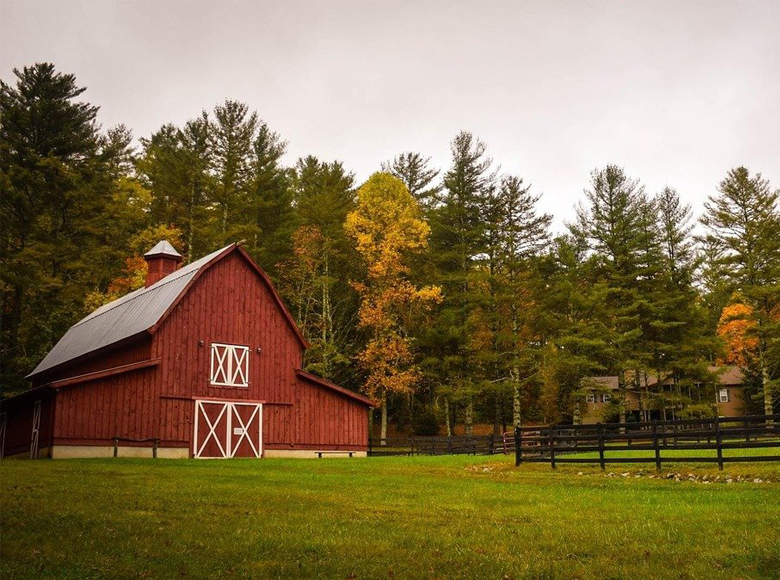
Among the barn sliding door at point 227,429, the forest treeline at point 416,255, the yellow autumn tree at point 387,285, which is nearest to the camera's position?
the barn sliding door at point 227,429

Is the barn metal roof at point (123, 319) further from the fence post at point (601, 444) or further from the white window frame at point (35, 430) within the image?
the fence post at point (601, 444)

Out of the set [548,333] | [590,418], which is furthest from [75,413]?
[590,418]

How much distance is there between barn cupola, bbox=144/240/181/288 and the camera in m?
34.9

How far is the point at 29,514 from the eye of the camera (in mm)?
8633

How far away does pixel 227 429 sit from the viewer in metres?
27.7

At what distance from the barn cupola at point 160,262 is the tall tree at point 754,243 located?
32941 millimetres

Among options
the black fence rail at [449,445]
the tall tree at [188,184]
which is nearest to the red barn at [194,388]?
the black fence rail at [449,445]

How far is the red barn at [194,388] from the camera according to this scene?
24625 mm

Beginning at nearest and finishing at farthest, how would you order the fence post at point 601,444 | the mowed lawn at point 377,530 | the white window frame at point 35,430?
the mowed lawn at point 377,530 → the fence post at point 601,444 → the white window frame at point 35,430

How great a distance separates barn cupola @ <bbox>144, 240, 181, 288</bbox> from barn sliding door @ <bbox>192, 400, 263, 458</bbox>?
33.8 feet

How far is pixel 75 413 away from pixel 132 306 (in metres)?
7.44

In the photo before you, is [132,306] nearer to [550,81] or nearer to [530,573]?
[550,81]

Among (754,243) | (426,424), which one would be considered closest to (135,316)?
(426,424)

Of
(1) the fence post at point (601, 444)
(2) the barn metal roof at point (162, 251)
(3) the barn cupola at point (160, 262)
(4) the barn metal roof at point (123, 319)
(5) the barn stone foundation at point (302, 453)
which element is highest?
(2) the barn metal roof at point (162, 251)
